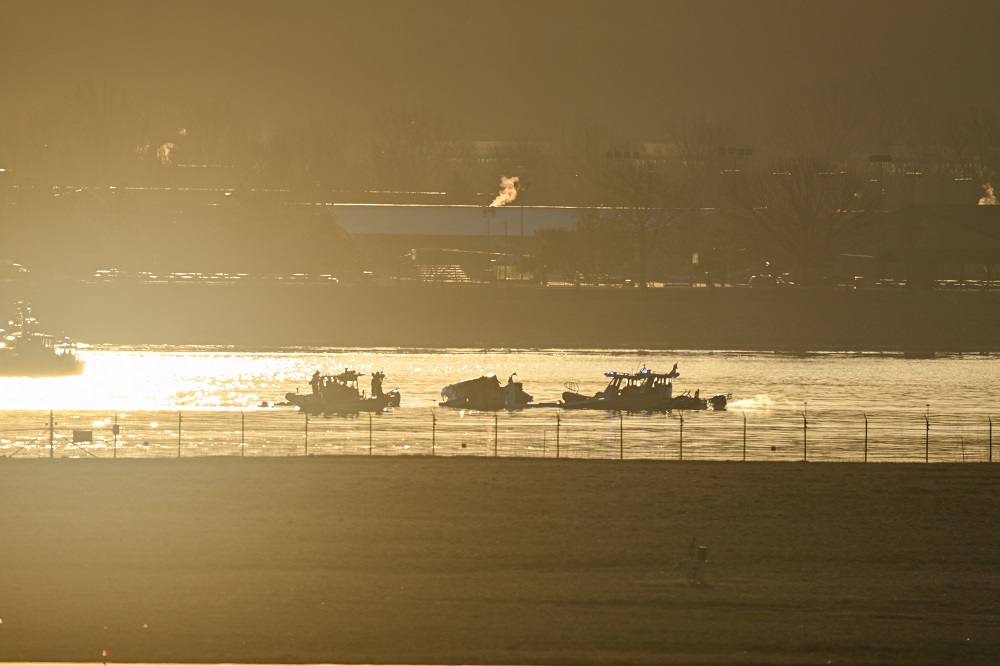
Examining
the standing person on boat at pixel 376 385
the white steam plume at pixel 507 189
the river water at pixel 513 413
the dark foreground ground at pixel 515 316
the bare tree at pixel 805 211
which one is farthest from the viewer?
the white steam plume at pixel 507 189

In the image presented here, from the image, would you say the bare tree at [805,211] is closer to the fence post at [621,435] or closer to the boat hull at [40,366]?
the boat hull at [40,366]

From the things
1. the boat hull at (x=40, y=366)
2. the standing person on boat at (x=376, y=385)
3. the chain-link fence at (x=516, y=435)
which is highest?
the boat hull at (x=40, y=366)

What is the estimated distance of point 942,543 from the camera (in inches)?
1220

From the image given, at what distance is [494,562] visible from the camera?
2892cm

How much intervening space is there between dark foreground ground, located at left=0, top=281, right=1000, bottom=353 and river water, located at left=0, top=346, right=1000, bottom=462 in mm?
7268

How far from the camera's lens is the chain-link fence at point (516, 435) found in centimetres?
4319

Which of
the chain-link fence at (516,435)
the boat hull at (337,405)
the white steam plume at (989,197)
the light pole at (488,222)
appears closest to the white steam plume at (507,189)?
the light pole at (488,222)

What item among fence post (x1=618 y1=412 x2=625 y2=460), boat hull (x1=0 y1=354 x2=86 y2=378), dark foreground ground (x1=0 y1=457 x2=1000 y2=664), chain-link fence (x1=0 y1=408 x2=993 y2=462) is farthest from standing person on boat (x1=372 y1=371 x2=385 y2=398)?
boat hull (x1=0 y1=354 x2=86 y2=378)

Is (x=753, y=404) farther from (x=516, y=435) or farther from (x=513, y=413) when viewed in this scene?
(x=516, y=435)

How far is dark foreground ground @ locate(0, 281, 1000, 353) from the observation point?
94.4 metres

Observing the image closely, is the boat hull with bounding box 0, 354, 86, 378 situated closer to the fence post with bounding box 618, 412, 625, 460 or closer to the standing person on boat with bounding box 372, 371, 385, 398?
the standing person on boat with bounding box 372, 371, 385, 398

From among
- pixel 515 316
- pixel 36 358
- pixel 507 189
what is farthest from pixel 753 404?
pixel 507 189

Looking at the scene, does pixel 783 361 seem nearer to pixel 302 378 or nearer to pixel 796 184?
pixel 302 378

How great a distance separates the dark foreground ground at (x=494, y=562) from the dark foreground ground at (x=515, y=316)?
2132 inches
